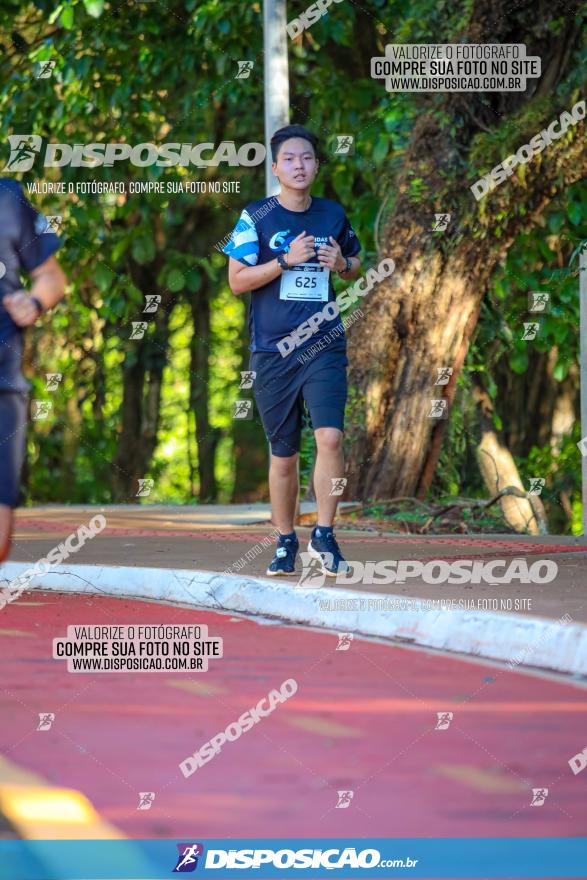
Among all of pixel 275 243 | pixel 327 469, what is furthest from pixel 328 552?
pixel 275 243

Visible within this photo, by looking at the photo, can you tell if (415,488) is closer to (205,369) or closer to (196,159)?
(196,159)

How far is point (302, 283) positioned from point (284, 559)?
133 centimetres

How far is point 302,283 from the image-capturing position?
25.9ft

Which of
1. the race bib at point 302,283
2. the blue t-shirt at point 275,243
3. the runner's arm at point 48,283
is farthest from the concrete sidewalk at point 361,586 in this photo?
the runner's arm at point 48,283

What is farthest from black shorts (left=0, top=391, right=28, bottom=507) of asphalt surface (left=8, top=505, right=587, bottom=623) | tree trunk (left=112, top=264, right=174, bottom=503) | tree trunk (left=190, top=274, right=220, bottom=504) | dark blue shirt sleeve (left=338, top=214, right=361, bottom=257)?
tree trunk (left=190, top=274, right=220, bottom=504)

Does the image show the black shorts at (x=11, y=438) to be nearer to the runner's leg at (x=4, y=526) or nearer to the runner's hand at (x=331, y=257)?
the runner's leg at (x=4, y=526)

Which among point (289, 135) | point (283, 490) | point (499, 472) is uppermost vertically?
point (289, 135)

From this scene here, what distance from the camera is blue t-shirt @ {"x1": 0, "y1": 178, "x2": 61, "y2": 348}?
5.18 meters

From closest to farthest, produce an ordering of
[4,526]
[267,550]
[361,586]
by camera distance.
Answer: [4,526] → [361,586] → [267,550]

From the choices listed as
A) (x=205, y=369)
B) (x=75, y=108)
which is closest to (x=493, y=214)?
(x=75, y=108)

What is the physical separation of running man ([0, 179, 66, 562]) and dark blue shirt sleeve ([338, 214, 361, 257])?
2907mm

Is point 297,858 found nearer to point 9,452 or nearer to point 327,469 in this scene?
point 9,452

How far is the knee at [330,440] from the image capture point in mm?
7918

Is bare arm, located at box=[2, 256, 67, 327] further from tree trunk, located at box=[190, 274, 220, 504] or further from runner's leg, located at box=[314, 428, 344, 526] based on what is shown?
tree trunk, located at box=[190, 274, 220, 504]
